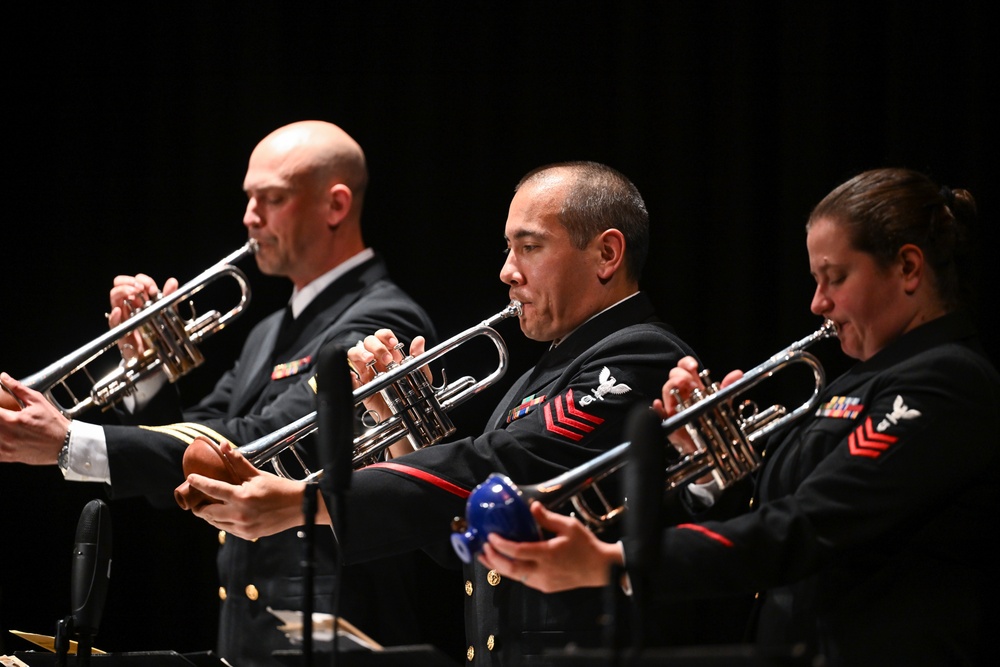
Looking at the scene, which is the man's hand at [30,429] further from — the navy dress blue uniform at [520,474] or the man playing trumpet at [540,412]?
the navy dress blue uniform at [520,474]

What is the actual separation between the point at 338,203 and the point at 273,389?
737mm

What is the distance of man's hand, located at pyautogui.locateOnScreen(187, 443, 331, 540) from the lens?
2719 mm

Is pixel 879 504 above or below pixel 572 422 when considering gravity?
below

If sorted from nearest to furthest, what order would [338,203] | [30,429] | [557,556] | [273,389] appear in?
[557,556]
[30,429]
[273,389]
[338,203]

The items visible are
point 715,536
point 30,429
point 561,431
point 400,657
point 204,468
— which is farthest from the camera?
point 30,429

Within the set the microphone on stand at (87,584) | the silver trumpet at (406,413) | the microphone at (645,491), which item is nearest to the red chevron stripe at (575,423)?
the silver trumpet at (406,413)

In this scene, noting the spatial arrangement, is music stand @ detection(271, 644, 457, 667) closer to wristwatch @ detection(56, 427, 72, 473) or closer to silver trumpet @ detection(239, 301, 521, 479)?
silver trumpet @ detection(239, 301, 521, 479)

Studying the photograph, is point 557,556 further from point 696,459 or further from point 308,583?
point 696,459

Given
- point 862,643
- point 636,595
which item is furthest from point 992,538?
point 636,595

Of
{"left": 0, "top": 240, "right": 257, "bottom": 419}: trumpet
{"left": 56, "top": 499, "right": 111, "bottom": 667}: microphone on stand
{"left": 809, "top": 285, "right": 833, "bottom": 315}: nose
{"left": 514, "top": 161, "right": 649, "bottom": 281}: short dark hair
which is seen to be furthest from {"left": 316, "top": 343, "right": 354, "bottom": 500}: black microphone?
{"left": 0, "top": 240, "right": 257, "bottom": 419}: trumpet

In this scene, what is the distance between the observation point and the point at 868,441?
2.46 m

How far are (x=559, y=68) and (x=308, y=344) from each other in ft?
4.35

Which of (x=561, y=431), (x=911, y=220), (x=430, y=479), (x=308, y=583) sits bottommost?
(x=308, y=583)

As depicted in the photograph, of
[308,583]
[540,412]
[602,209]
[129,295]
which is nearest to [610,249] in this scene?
[602,209]
